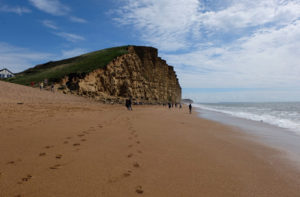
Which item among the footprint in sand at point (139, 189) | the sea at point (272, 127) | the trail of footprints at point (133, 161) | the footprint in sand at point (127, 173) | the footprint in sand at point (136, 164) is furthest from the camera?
the sea at point (272, 127)

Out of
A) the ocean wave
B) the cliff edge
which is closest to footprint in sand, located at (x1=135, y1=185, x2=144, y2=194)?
the ocean wave

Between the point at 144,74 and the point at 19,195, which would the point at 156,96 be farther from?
the point at 19,195

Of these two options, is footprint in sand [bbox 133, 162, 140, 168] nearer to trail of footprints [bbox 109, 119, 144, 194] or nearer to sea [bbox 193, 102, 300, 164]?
trail of footprints [bbox 109, 119, 144, 194]

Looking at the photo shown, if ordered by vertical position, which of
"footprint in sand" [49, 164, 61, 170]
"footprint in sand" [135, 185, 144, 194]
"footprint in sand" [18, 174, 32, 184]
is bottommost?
"footprint in sand" [135, 185, 144, 194]

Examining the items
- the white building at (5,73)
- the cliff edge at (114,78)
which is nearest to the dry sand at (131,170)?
the cliff edge at (114,78)

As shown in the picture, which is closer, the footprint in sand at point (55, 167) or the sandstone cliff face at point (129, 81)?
the footprint in sand at point (55, 167)

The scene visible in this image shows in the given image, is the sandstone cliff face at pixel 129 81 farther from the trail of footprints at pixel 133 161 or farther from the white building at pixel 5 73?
the white building at pixel 5 73

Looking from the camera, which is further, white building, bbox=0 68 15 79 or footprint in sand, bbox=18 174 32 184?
white building, bbox=0 68 15 79

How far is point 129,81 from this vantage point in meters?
38.7

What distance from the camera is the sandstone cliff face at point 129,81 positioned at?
30.9 m

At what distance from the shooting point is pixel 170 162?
153 inches

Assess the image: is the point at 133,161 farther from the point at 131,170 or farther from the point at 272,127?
the point at 272,127

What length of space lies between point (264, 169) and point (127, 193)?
3.06 metres

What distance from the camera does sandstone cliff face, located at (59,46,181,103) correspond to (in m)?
30.9
